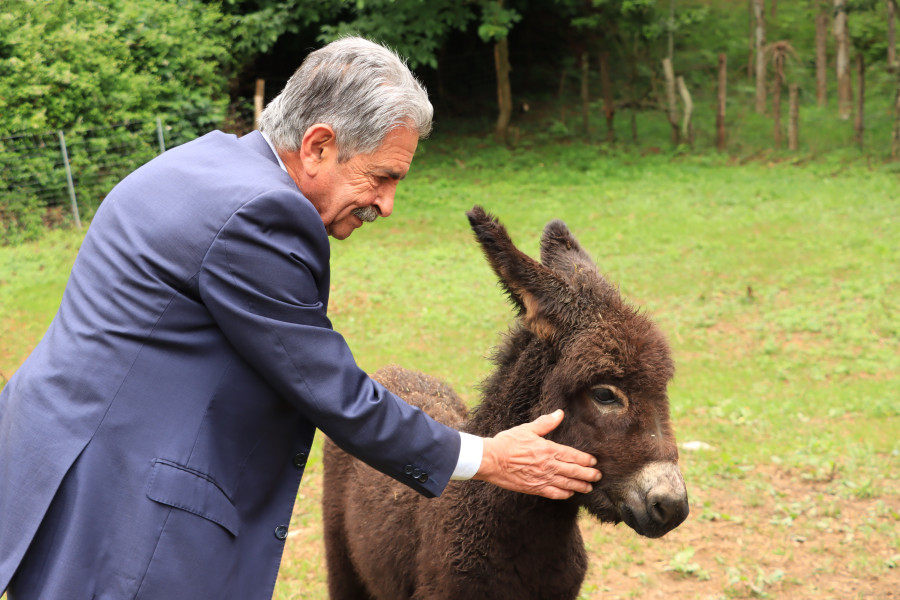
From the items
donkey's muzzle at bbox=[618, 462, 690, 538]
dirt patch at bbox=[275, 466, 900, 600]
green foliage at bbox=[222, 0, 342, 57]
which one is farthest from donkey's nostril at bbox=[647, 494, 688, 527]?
green foliage at bbox=[222, 0, 342, 57]

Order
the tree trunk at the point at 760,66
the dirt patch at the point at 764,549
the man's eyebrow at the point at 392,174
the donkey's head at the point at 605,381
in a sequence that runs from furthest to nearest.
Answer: the tree trunk at the point at 760,66, the dirt patch at the point at 764,549, the donkey's head at the point at 605,381, the man's eyebrow at the point at 392,174

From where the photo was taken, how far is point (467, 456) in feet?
8.80

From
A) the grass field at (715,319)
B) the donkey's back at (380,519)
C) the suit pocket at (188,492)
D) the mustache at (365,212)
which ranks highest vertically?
the mustache at (365,212)

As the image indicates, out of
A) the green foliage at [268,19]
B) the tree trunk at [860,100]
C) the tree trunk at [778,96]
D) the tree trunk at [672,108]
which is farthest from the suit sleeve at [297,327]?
the tree trunk at [672,108]

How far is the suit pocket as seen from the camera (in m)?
Result: 2.36

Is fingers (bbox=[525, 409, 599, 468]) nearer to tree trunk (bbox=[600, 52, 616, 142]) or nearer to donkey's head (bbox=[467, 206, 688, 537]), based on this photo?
donkey's head (bbox=[467, 206, 688, 537])

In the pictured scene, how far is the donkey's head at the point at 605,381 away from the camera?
2959 mm

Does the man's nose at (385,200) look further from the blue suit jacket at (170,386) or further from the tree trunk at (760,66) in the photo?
the tree trunk at (760,66)

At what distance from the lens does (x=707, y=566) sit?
5430 mm

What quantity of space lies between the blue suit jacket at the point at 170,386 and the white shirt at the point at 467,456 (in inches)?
12.0

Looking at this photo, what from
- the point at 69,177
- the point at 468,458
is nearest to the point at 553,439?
the point at 468,458

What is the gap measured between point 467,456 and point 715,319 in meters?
8.64

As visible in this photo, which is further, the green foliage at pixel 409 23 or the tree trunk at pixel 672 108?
the tree trunk at pixel 672 108

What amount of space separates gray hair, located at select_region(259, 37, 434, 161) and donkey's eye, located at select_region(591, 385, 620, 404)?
1246mm
